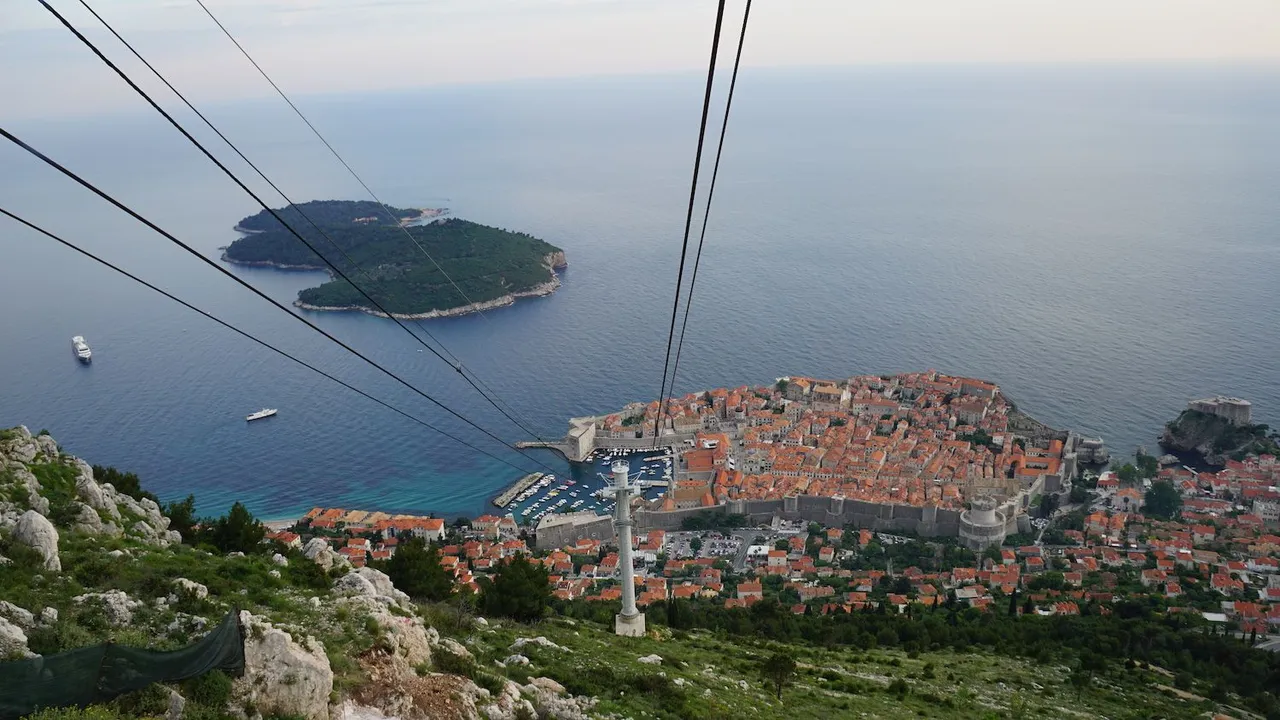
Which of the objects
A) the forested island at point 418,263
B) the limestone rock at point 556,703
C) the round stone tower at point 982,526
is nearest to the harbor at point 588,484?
the round stone tower at point 982,526

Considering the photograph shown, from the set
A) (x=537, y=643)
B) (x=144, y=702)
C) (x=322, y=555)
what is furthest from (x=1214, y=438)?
(x=144, y=702)

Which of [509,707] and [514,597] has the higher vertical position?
[509,707]

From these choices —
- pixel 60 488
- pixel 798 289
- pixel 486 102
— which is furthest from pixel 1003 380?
pixel 486 102

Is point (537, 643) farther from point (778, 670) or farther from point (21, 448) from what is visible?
point (21, 448)

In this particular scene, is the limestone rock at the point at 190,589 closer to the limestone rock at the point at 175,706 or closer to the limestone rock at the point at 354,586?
the limestone rock at the point at 354,586

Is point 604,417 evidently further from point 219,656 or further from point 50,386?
point 219,656

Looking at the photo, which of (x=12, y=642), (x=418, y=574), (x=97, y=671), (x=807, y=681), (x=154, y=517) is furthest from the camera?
(x=418, y=574)
